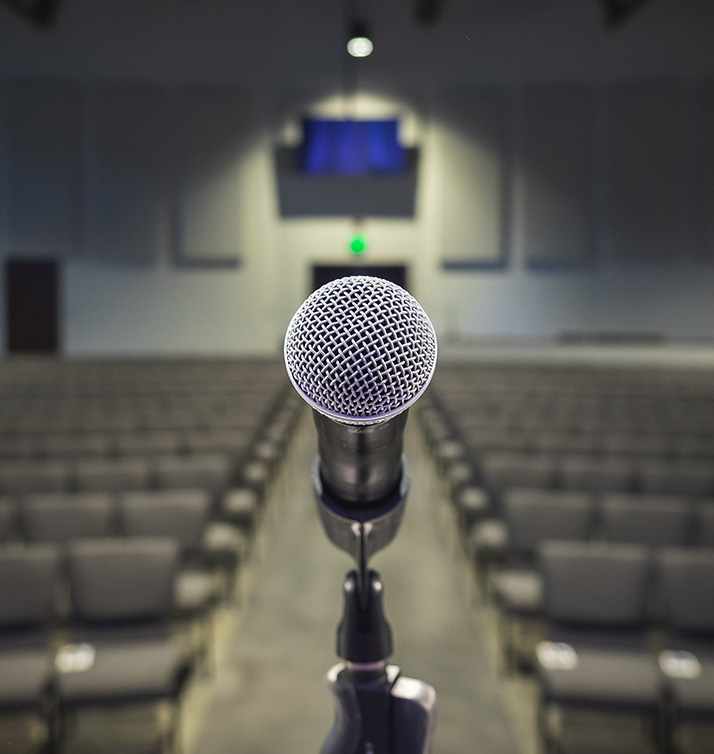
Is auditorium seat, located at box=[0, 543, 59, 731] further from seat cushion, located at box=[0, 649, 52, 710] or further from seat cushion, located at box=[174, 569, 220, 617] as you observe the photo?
seat cushion, located at box=[174, 569, 220, 617]

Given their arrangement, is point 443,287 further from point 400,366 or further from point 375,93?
point 400,366

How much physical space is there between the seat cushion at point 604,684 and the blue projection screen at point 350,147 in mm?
12010

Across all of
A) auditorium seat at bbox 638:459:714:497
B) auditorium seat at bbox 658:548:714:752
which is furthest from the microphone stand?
auditorium seat at bbox 638:459:714:497

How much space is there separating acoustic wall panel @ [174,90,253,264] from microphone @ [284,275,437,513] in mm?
13492

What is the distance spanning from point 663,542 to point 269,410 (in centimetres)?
412

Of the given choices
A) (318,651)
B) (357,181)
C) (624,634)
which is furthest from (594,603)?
(357,181)

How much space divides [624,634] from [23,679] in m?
2.30

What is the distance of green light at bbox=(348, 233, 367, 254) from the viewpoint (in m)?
13.2

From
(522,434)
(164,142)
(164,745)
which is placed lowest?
(164,745)

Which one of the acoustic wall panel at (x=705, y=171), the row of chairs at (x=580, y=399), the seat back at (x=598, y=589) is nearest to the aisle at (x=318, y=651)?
the seat back at (x=598, y=589)

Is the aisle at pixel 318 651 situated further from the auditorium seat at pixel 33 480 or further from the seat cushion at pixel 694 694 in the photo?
the auditorium seat at pixel 33 480

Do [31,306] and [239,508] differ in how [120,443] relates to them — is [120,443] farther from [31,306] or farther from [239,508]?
[31,306]

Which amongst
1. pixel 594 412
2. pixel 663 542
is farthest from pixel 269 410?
pixel 663 542

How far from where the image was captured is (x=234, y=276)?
543 inches
